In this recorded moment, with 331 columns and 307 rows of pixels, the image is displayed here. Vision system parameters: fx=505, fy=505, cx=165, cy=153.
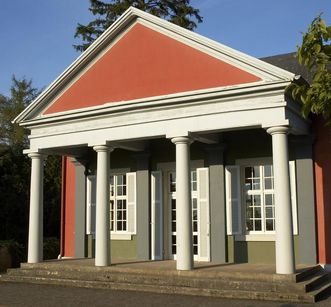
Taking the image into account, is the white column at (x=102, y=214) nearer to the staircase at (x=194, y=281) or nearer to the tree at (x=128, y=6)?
the staircase at (x=194, y=281)

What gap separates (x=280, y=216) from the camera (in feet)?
31.7

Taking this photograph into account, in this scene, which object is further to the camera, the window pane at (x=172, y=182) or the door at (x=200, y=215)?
the window pane at (x=172, y=182)

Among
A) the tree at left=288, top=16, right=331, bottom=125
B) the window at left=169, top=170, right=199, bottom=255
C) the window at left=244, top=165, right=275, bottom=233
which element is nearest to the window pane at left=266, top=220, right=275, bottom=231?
the window at left=244, top=165, right=275, bottom=233

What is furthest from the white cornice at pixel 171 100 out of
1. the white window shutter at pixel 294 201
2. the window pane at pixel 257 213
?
the window pane at pixel 257 213

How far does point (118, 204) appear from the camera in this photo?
571 inches

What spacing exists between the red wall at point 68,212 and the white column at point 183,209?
5.60m

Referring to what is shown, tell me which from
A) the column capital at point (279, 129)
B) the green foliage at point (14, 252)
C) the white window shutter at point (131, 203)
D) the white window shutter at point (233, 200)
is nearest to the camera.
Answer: the column capital at point (279, 129)

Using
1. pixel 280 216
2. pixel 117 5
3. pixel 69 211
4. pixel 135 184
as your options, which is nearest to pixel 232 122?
pixel 280 216

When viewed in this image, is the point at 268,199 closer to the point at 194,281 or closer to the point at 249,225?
the point at 249,225

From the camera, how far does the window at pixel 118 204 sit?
14391mm

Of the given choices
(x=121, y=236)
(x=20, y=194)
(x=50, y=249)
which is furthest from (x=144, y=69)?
(x=20, y=194)

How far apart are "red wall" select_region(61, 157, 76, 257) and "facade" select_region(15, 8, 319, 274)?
0.70 metres

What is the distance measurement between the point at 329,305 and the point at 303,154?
4244 millimetres

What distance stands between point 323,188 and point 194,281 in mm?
3823
